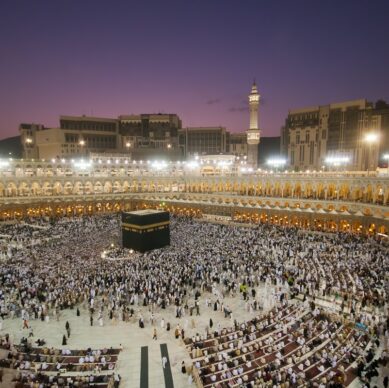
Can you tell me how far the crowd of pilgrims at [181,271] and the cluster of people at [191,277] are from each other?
0.18 feet

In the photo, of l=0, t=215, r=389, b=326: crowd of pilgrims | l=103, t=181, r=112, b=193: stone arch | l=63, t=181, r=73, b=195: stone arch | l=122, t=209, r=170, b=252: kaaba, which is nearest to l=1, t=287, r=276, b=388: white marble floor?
l=0, t=215, r=389, b=326: crowd of pilgrims

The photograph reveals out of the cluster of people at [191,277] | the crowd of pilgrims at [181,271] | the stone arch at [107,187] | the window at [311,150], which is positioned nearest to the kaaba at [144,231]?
the cluster of people at [191,277]

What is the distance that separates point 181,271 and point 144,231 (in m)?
7.43

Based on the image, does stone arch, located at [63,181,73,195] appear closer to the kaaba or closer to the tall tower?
the kaaba

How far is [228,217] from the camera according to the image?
130 feet

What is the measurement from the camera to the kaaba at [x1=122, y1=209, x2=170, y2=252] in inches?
969

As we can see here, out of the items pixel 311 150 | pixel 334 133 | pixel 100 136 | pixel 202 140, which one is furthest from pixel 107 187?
pixel 334 133

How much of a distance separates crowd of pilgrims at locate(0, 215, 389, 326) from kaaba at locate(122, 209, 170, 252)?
121cm

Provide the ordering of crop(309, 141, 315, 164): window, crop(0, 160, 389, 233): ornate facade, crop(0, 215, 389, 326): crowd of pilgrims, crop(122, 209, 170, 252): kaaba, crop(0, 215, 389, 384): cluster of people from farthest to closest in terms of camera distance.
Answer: crop(309, 141, 315, 164): window → crop(0, 160, 389, 233): ornate facade → crop(122, 209, 170, 252): kaaba → crop(0, 215, 389, 326): crowd of pilgrims → crop(0, 215, 389, 384): cluster of people

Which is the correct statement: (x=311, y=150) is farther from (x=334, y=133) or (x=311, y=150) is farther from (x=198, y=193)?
(x=198, y=193)

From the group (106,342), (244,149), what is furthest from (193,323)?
(244,149)

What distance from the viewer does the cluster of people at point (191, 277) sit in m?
14.3

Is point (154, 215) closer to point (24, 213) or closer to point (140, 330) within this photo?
point (140, 330)

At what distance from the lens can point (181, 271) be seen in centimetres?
1811
